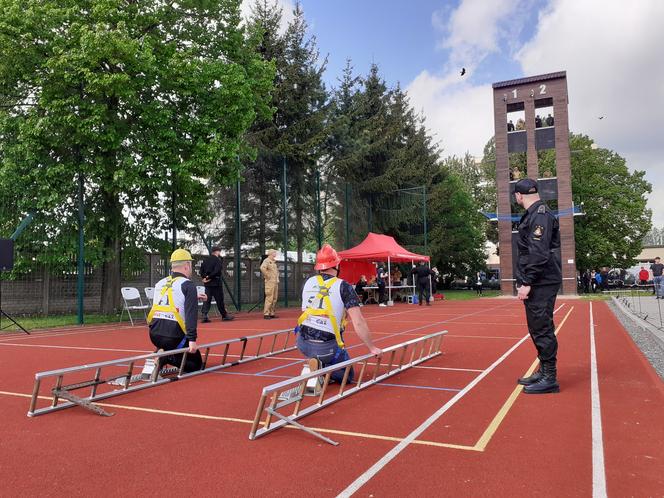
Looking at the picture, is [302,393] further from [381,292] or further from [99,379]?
[381,292]

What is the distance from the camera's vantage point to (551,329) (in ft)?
17.7

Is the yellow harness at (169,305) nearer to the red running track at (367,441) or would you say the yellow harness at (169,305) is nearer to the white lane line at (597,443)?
the red running track at (367,441)

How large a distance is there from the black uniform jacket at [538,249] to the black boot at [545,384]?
3.02ft

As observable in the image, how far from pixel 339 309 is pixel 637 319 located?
34.9ft

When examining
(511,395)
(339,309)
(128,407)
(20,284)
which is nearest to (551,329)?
(511,395)

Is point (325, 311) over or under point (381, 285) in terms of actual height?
over

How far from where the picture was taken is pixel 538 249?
5266 millimetres

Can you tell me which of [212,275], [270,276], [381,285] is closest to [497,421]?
[212,275]

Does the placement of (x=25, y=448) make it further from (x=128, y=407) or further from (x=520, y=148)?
(x=520, y=148)

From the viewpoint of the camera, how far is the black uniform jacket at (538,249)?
5246mm

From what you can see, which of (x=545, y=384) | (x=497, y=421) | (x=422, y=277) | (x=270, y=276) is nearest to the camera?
(x=497, y=421)

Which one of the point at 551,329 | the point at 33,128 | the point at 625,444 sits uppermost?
the point at 33,128

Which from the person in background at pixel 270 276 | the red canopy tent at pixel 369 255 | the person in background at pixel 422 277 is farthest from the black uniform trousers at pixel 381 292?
the person in background at pixel 270 276

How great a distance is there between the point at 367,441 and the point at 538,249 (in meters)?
2.69
